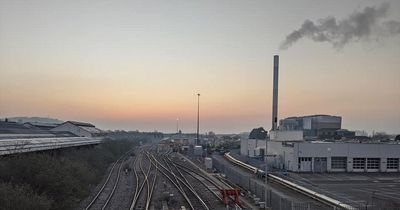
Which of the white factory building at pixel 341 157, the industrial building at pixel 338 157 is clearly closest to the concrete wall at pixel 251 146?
the industrial building at pixel 338 157

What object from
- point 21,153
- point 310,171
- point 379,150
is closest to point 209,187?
point 21,153

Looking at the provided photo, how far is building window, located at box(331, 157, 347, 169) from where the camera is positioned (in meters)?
58.4

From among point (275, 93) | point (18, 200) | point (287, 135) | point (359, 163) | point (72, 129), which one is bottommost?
point (359, 163)

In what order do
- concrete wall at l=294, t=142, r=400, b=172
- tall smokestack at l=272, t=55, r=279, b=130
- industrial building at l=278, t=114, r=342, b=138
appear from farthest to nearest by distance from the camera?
industrial building at l=278, t=114, r=342, b=138
tall smokestack at l=272, t=55, r=279, b=130
concrete wall at l=294, t=142, r=400, b=172

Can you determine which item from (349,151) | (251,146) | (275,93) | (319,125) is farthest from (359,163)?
(319,125)

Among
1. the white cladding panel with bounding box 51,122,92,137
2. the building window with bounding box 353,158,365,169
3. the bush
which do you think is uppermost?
the white cladding panel with bounding box 51,122,92,137

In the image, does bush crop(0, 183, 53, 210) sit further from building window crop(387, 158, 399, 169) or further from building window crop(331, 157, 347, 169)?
building window crop(387, 158, 399, 169)

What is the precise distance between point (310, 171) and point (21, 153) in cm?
4102

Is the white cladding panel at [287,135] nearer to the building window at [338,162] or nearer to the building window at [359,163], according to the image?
the building window at [338,162]

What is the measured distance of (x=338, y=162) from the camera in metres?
58.7

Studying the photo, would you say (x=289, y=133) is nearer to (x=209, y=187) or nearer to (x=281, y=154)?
(x=281, y=154)

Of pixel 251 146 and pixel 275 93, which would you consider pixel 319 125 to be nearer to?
pixel 251 146

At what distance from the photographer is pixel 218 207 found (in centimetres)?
2747

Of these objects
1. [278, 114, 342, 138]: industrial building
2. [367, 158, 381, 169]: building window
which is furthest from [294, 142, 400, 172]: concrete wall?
[278, 114, 342, 138]: industrial building
